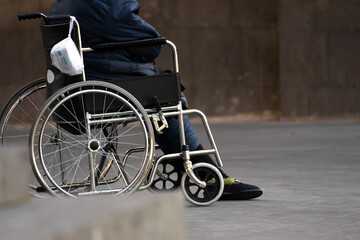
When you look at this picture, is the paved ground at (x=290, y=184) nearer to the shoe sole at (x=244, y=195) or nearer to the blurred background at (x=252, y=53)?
the shoe sole at (x=244, y=195)

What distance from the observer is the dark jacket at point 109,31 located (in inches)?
150

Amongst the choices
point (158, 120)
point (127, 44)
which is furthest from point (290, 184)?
point (127, 44)

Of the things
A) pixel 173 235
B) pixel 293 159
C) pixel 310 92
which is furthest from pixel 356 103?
pixel 173 235

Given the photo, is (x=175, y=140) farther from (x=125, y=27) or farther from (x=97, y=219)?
(x=97, y=219)

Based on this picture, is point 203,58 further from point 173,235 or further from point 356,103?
point 173,235

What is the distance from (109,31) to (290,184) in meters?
1.57

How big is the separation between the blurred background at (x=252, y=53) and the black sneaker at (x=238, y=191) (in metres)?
4.88

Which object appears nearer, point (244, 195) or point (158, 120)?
point (158, 120)

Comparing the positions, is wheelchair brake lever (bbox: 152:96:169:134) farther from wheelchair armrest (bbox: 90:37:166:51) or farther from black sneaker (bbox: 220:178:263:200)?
black sneaker (bbox: 220:178:263:200)

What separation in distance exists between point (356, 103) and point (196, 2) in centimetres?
210

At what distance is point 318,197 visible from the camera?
421 cm

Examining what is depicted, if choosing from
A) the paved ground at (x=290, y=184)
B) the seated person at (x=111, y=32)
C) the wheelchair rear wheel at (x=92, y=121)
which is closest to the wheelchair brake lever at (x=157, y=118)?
the wheelchair rear wheel at (x=92, y=121)

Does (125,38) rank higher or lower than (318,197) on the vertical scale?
higher

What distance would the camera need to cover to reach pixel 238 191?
414 centimetres
